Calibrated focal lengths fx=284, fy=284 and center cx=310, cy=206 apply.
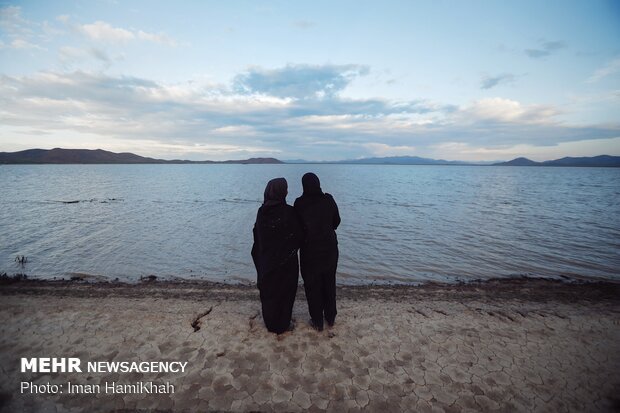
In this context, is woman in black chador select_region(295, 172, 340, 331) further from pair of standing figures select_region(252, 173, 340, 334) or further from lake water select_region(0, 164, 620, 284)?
lake water select_region(0, 164, 620, 284)

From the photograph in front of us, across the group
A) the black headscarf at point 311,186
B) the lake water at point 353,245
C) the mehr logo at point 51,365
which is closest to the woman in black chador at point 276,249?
the black headscarf at point 311,186

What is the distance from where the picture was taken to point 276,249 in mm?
4648

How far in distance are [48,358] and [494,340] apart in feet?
24.0

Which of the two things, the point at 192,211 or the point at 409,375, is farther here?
the point at 192,211

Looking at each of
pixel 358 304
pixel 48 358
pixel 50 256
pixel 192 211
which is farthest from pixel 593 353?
pixel 192 211

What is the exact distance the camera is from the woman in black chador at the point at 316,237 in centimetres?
467

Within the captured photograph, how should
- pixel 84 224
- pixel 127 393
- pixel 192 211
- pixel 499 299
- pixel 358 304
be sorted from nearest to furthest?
pixel 127 393 → pixel 358 304 → pixel 499 299 → pixel 84 224 → pixel 192 211

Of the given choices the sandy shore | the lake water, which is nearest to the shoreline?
the sandy shore

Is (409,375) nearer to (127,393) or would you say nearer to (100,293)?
(127,393)

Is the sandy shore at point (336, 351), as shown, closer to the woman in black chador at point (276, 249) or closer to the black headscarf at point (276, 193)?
the woman in black chador at point (276, 249)

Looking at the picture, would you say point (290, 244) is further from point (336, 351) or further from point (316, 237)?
point (336, 351)

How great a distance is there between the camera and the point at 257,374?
4090mm

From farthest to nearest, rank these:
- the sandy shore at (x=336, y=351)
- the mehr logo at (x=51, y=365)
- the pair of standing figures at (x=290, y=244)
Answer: the pair of standing figures at (x=290, y=244) → the mehr logo at (x=51, y=365) → the sandy shore at (x=336, y=351)

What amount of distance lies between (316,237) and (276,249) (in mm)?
686
